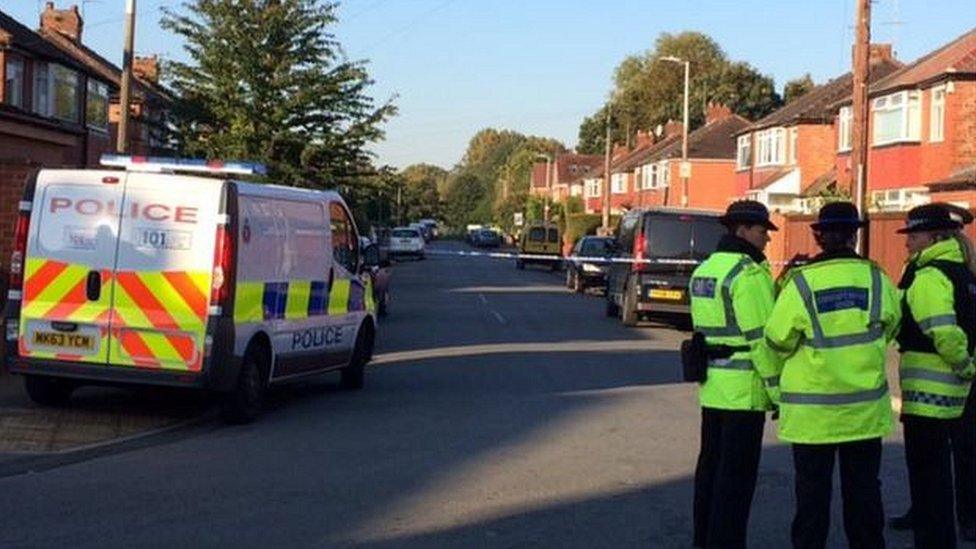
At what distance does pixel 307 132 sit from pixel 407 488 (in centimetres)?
2124

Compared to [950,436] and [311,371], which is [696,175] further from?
[950,436]

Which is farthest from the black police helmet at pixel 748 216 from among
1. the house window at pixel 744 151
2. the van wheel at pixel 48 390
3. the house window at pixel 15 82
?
the house window at pixel 744 151

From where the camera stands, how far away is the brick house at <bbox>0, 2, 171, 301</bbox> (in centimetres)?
1755

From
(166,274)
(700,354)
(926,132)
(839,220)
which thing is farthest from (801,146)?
(839,220)

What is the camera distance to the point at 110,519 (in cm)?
800

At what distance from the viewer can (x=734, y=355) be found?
6.81 meters

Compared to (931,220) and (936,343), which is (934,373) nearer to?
(936,343)

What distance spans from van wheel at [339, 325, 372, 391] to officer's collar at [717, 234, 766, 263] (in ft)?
28.0

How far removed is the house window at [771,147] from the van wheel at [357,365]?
126 feet

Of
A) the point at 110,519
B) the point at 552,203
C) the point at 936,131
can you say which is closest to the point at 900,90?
the point at 936,131

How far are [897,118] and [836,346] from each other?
3284 cm

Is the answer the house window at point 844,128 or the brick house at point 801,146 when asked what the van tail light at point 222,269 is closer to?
the house window at point 844,128

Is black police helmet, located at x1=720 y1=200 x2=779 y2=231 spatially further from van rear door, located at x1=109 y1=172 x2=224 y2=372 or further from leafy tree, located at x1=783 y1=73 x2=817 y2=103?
leafy tree, located at x1=783 y1=73 x2=817 y2=103

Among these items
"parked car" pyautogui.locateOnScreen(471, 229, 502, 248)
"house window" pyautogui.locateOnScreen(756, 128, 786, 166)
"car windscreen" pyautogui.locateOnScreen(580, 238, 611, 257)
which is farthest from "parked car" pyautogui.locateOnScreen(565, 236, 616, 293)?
"parked car" pyautogui.locateOnScreen(471, 229, 502, 248)
